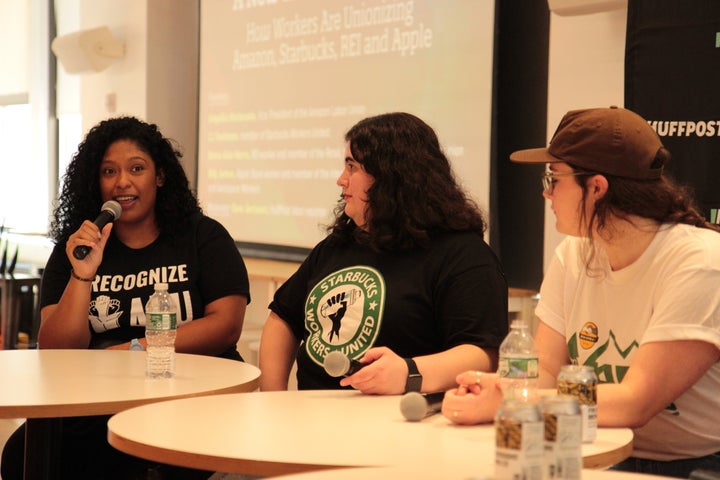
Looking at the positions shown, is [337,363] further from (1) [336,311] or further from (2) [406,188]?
(2) [406,188]

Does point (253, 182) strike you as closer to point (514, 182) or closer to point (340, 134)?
point (340, 134)

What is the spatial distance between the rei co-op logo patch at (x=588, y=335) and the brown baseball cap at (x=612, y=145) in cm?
33

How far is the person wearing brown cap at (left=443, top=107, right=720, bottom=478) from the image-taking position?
1.78 m

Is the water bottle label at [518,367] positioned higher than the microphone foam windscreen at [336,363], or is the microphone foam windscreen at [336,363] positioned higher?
the water bottle label at [518,367]

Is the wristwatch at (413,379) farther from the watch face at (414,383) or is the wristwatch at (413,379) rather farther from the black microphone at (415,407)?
the black microphone at (415,407)

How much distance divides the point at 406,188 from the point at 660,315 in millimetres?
777

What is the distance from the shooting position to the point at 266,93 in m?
5.57

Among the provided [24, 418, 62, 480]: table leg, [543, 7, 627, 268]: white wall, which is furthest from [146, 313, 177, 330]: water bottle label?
[543, 7, 627, 268]: white wall

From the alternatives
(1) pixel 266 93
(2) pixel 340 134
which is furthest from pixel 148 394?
(1) pixel 266 93

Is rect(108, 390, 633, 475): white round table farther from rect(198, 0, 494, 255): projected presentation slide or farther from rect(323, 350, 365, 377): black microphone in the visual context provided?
rect(198, 0, 494, 255): projected presentation slide

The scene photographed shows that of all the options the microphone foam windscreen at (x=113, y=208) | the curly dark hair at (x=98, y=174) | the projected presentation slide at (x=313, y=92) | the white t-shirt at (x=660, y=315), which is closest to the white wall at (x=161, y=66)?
the projected presentation slide at (x=313, y=92)

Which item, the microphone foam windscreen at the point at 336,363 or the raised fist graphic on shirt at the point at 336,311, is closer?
the microphone foam windscreen at the point at 336,363

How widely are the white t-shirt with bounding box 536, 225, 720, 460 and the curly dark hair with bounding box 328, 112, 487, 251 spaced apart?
14.9 inches

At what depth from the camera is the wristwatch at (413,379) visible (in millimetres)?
2053
